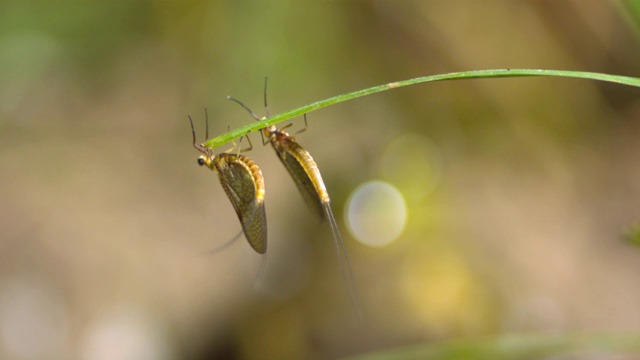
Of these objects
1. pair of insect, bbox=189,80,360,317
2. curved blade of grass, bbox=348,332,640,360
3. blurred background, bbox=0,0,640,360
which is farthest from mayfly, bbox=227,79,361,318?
blurred background, bbox=0,0,640,360

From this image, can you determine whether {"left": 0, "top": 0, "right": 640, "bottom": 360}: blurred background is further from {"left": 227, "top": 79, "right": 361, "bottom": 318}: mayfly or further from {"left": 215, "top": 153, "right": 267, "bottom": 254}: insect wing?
{"left": 215, "top": 153, "right": 267, "bottom": 254}: insect wing

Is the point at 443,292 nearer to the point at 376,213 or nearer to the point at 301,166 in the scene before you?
the point at 376,213

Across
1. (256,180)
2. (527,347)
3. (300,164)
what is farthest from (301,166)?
(527,347)

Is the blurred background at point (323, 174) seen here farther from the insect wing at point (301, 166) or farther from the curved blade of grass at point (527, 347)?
the insect wing at point (301, 166)

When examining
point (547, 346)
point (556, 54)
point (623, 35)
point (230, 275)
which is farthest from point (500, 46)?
point (547, 346)

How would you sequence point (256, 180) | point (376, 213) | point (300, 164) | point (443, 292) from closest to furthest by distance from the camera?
point (256, 180), point (300, 164), point (443, 292), point (376, 213)
